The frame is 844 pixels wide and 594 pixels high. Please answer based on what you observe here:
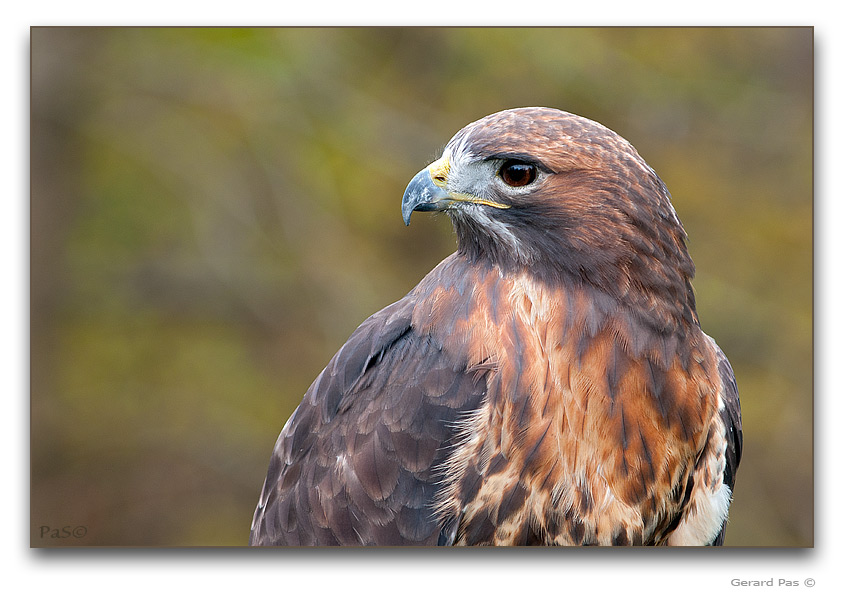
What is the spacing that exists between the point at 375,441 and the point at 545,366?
20.5 inches

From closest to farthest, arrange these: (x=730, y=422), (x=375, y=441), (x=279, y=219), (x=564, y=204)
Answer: (x=564, y=204), (x=375, y=441), (x=730, y=422), (x=279, y=219)

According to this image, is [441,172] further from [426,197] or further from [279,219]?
[279,219]

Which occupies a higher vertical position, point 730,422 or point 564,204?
point 564,204

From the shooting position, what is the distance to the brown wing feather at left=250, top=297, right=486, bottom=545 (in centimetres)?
253

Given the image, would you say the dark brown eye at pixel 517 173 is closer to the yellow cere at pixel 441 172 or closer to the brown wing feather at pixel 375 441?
the yellow cere at pixel 441 172

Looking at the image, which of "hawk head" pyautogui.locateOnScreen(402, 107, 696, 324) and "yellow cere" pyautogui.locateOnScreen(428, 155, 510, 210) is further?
"yellow cere" pyautogui.locateOnScreen(428, 155, 510, 210)

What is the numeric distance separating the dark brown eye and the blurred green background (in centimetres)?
63

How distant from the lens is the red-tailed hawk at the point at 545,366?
2434 mm

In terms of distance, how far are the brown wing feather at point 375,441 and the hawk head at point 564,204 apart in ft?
1.18

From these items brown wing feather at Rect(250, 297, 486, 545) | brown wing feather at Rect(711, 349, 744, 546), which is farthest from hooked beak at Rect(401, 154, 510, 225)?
brown wing feather at Rect(711, 349, 744, 546)

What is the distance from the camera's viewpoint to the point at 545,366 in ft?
A: 8.21
